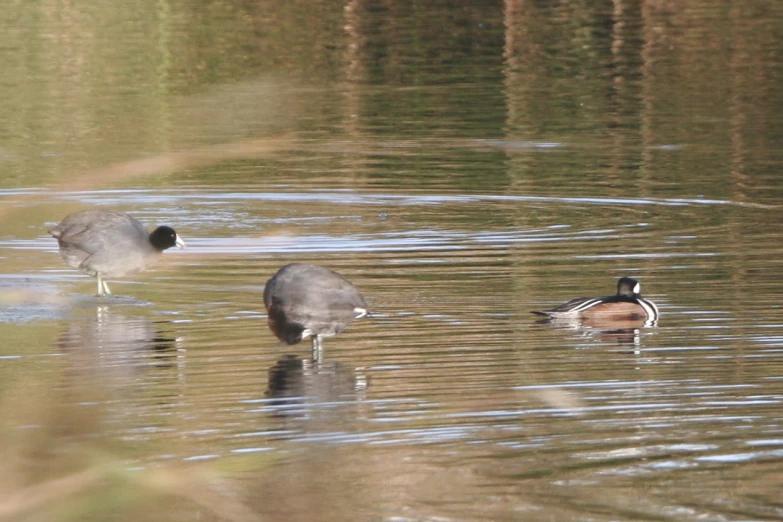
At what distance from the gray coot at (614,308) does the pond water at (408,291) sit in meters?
0.13

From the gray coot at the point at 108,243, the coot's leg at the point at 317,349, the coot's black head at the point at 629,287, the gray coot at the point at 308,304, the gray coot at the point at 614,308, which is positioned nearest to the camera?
the gray coot at the point at 308,304

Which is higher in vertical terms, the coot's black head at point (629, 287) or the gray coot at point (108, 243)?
the gray coot at point (108, 243)

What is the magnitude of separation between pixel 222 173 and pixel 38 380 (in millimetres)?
9330

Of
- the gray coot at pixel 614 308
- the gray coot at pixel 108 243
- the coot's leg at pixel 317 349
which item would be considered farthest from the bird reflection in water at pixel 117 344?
the gray coot at pixel 614 308

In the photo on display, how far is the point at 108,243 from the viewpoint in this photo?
10.0 m

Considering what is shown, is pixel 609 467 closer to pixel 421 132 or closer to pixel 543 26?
pixel 421 132

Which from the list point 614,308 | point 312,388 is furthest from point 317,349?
point 614,308

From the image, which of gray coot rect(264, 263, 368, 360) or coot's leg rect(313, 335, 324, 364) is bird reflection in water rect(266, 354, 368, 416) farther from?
gray coot rect(264, 263, 368, 360)

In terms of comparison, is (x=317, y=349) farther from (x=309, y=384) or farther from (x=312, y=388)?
(x=312, y=388)

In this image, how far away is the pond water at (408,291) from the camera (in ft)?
14.0

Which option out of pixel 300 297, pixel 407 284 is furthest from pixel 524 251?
pixel 300 297

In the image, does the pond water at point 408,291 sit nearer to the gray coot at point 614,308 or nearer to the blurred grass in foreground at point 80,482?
the blurred grass in foreground at point 80,482

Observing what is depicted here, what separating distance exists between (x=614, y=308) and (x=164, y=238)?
3105 millimetres

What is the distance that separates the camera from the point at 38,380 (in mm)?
7602
